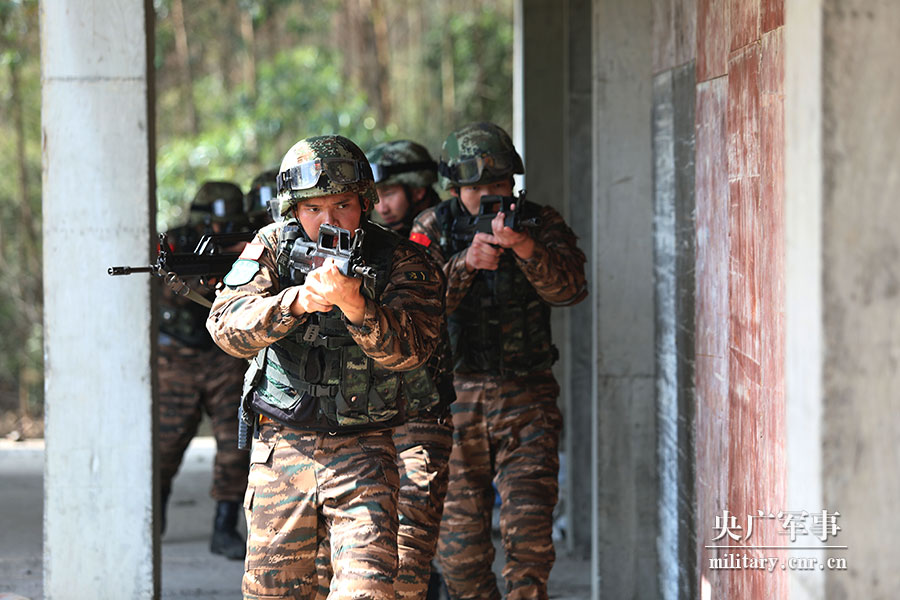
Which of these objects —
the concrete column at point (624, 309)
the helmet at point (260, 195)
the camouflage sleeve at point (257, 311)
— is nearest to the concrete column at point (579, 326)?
the concrete column at point (624, 309)

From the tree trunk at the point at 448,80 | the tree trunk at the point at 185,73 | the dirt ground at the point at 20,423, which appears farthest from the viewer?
the tree trunk at the point at 448,80

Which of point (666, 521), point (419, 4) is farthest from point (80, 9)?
point (419, 4)

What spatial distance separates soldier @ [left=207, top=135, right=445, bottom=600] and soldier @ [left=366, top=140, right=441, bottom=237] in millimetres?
1972

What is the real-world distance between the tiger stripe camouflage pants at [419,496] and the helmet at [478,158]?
1.09m

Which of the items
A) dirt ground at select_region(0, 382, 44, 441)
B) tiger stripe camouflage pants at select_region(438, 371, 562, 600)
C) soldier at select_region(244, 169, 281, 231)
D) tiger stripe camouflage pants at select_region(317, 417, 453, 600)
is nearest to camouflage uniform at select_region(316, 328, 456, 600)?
tiger stripe camouflage pants at select_region(317, 417, 453, 600)

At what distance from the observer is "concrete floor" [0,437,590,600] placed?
622 centimetres

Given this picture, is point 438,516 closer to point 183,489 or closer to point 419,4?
point 183,489

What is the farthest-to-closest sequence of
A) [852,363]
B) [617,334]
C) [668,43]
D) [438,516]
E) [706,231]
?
[617,334] < [668,43] < [438,516] < [706,231] < [852,363]

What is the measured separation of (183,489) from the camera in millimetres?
8906

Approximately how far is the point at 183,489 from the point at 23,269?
1220 cm

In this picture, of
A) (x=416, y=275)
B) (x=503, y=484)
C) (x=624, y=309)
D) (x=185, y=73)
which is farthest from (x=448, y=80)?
(x=416, y=275)

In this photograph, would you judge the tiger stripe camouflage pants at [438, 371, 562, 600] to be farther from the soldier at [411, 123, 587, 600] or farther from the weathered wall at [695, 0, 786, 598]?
the weathered wall at [695, 0, 786, 598]

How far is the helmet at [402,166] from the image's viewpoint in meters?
6.02

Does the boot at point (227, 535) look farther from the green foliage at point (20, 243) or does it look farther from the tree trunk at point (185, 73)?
the tree trunk at point (185, 73)
